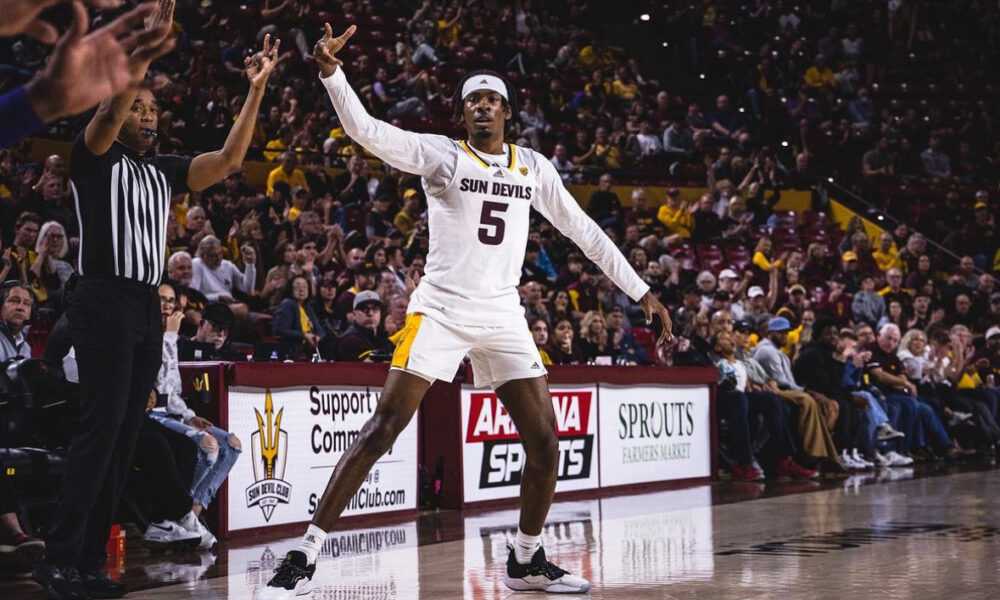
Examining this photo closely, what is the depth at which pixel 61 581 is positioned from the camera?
5.35m

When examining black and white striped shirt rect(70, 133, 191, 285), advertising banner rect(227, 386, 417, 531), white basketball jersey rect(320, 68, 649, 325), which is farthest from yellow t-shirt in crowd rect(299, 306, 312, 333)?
white basketball jersey rect(320, 68, 649, 325)

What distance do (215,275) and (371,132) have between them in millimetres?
6999

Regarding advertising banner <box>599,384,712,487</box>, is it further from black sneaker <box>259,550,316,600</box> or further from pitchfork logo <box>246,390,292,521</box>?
black sneaker <box>259,550,316,600</box>

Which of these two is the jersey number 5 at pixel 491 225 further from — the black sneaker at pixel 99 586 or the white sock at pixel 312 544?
the black sneaker at pixel 99 586

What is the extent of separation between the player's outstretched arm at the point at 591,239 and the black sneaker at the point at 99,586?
2568 millimetres

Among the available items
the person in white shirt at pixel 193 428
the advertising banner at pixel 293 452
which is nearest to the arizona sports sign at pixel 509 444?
the advertising banner at pixel 293 452

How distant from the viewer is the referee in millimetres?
5398

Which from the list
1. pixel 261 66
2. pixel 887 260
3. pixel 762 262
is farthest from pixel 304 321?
pixel 887 260

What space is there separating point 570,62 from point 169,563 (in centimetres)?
1749

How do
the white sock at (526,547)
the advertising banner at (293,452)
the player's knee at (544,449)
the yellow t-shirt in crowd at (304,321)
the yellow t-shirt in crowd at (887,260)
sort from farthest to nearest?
the yellow t-shirt in crowd at (887,260)
the yellow t-shirt in crowd at (304,321)
the advertising banner at (293,452)
the white sock at (526,547)
the player's knee at (544,449)

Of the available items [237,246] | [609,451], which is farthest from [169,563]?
[237,246]

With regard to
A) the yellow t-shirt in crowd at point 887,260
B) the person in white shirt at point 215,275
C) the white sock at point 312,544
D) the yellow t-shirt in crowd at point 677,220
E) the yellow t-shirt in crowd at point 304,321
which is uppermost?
the yellow t-shirt in crowd at point 677,220

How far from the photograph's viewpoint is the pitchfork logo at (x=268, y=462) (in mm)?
8391

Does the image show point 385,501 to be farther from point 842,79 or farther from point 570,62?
point 842,79
